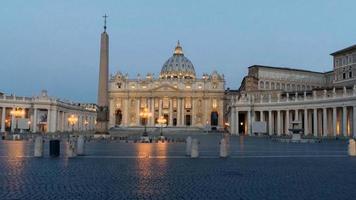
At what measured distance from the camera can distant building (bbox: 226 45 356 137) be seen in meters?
56.9

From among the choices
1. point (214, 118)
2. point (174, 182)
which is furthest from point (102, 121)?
point (214, 118)

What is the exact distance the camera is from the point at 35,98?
89.6 meters

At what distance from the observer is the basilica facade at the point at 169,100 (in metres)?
121

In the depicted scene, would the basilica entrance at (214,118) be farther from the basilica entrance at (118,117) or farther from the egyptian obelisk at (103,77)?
the egyptian obelisk at (103,77)

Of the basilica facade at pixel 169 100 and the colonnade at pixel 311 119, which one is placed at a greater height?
the basilica facade at pixel 169 100

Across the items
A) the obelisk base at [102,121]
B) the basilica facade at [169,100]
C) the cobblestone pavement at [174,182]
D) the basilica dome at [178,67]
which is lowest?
the cobblestone pavement at [174,182]

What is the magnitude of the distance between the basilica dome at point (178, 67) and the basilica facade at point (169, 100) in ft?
56.1

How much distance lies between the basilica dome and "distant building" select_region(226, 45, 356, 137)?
37.7m

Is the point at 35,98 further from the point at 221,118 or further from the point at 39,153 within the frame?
the point at 39,153

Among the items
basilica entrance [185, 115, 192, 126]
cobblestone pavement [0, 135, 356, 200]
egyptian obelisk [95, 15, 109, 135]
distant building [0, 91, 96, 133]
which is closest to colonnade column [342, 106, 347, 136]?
egyptian obelisk [95, 15, 109, 135]

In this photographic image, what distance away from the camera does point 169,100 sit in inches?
4801

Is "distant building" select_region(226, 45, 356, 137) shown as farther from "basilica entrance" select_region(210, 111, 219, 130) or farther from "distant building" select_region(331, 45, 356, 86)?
"basilica entrance" select_region(210, 111, 219, 130)

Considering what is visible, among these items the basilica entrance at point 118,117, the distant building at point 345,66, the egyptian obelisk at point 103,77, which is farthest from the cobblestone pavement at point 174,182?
the basilica entrance at point 118,117

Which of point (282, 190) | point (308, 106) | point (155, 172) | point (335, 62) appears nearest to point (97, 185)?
point (155, 172)
